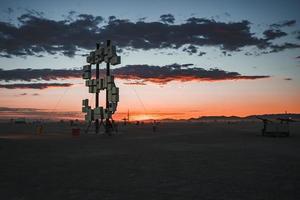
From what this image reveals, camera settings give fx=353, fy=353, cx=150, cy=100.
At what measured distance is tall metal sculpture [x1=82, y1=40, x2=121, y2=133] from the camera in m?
39.1

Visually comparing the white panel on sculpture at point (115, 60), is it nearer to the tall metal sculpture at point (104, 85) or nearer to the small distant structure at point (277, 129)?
the tall metal sculpture at point (104, 85)

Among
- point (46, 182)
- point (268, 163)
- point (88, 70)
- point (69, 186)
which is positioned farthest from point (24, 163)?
point (88, 70)

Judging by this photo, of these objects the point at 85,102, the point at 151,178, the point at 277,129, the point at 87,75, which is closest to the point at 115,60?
the point at 87,75

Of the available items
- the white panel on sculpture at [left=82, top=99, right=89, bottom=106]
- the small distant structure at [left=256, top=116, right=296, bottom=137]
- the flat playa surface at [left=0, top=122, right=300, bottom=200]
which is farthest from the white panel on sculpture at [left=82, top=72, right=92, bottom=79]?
the flat playa surface at [left=0, top=122, right=300, bottom=200]

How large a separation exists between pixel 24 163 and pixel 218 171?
28.4ft

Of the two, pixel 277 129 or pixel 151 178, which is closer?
pixel 151 178

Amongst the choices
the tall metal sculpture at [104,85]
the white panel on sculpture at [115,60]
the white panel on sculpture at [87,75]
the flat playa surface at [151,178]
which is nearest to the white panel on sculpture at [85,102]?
the tall metal sculpture at [104,85]

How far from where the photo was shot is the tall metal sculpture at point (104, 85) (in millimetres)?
39094

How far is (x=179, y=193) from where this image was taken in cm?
977

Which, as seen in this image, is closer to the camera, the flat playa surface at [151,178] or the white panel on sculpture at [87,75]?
the flat playa surface at [151,178]

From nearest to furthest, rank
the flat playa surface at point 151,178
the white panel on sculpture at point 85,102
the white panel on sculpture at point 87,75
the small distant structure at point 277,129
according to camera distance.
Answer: the flat playa surface at point 151,178 → the small distant structure at point 277,129 → the white panel on sculpture at point 87,75 → the white panel on sculpture at point 85,102

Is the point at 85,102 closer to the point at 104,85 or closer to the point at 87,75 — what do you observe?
the point at 87,75

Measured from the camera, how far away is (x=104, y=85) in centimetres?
4038

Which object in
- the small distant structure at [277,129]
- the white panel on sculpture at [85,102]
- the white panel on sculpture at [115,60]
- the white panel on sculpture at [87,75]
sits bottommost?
the small distant structure at [277,129]
